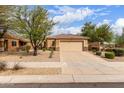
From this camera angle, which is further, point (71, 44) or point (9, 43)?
point (71, 44)

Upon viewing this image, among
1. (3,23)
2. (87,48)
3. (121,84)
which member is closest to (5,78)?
(121,84)

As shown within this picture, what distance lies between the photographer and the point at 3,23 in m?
29.2

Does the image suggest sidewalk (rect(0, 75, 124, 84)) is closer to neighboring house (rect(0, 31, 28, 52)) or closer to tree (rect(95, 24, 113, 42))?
neighboring house (rect(0, 31, 28, 52))

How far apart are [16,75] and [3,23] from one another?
16629 mm

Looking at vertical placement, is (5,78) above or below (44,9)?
→ below

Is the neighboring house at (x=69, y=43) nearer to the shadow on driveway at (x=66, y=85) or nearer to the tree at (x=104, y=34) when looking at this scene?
the tree at (x=104, y=34)

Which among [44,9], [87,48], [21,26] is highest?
[44,9]

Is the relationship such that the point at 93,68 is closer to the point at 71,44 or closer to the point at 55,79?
the point at 55,79

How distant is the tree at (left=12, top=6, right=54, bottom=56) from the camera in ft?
99.6

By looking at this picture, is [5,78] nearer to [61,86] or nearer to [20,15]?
[61,86]

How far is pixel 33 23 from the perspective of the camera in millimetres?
30609

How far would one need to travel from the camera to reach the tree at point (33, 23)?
30344 millimetres

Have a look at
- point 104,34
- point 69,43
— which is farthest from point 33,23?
point 104,34

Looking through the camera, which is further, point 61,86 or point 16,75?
point 16,75
